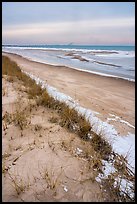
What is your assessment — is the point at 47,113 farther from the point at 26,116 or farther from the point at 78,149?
the point at 78,149

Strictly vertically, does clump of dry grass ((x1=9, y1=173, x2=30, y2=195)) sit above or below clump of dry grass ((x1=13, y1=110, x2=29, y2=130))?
below

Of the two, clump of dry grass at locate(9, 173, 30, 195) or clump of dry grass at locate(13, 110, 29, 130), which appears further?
clump of dry grass at locate(13, 110, 29, 130)

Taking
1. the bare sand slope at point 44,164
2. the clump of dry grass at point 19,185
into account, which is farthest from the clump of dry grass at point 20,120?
the clump of dry grass at point 19,185

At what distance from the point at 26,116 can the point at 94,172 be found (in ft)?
8.17

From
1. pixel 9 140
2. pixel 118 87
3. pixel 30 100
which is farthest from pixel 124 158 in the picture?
pixel 118 87

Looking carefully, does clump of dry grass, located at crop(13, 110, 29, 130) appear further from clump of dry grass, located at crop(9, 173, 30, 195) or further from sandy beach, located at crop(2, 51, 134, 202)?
clump of dry grass, located at crop(9, 173, 30, 195)

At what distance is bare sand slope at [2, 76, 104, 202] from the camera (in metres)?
3.32

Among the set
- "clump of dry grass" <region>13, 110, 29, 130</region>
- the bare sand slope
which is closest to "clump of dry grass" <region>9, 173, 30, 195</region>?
the bare sand slope

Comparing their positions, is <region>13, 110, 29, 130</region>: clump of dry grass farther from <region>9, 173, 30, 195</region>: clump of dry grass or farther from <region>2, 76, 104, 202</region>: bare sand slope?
<region>9, 173, 30, 195</region>: clump of dry grass

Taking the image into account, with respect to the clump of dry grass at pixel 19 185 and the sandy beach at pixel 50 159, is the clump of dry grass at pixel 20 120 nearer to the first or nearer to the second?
the sandy beach at pixel 50 159

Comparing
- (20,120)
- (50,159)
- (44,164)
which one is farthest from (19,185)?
(20,120)

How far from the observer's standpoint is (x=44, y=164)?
3930 millimetres

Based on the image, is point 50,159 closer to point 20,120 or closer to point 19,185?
point 19,185

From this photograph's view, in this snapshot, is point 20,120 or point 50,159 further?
point 20,120
